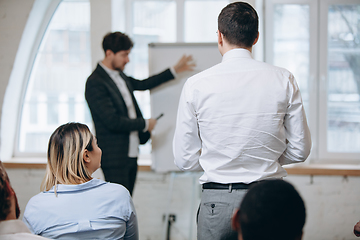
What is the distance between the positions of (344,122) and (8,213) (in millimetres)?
2953

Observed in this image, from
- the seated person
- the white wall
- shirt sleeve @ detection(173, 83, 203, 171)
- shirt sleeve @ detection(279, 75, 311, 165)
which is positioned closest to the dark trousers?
the white wall

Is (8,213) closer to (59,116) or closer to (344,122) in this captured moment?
(59,116)

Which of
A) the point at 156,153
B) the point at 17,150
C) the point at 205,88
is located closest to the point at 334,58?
the point at 156,153

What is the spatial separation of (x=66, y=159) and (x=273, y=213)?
762 millimetres

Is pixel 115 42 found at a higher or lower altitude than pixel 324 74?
higher

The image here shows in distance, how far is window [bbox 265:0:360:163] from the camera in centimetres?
288

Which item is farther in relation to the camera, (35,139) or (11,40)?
(35,139)

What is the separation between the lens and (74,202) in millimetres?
1018

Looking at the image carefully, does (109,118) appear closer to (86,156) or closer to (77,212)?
(86,156)

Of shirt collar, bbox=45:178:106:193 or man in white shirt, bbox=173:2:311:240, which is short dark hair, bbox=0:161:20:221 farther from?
man in white shirt, bbox=173:2:311:240

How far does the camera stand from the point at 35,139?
3332 mm

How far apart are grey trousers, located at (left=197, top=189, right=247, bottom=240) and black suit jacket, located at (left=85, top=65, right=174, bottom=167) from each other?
40.9 inches

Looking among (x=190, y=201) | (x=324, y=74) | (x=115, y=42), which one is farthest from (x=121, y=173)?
(x=324, y=74)

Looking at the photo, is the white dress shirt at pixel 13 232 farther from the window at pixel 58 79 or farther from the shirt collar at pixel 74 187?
the window at pixel 58 79
